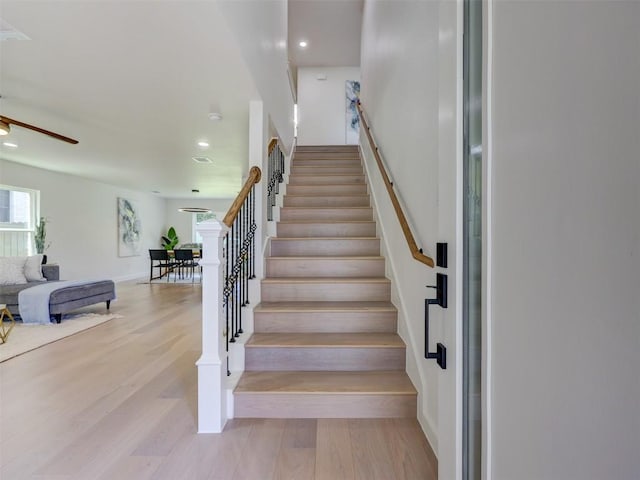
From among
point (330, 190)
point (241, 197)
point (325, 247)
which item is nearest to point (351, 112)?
point (330, 190)

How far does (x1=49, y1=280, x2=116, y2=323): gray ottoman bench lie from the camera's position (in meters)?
4.25

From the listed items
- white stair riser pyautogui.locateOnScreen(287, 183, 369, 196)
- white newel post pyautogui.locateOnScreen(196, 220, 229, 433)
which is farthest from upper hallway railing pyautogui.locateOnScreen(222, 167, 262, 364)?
white stair riser pyautogui.locateOnScreen(287, 183, 369, 196)

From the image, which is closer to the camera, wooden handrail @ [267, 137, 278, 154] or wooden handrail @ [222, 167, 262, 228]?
wooden handrail @ [222, 167, 262, 228]

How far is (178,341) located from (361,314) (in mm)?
2165

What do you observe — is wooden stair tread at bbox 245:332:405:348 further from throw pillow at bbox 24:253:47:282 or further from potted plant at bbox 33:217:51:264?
potted plant at bbox 33:217:51:264

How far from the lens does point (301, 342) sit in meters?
2.24

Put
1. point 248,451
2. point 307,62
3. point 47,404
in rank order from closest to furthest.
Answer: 1. point 248,451
2. point 47,404
3. point 307,62

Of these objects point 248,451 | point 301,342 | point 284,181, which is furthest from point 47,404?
point 284,181

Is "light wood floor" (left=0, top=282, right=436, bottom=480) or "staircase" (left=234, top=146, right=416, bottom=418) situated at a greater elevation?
"staircase" (left=234, top=146, right=416, bottom=418)

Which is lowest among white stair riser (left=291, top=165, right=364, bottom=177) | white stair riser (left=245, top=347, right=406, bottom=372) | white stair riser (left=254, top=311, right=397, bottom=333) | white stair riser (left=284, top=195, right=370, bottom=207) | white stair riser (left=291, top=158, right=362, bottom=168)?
white stair riser (left=245, top=347, right=406, bottom=372)

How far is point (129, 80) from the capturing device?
271 centimetres

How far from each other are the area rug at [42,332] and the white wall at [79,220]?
2992 mm

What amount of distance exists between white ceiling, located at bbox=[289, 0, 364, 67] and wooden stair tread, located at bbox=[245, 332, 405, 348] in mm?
5666

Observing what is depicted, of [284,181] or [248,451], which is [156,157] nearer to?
[284,181]
